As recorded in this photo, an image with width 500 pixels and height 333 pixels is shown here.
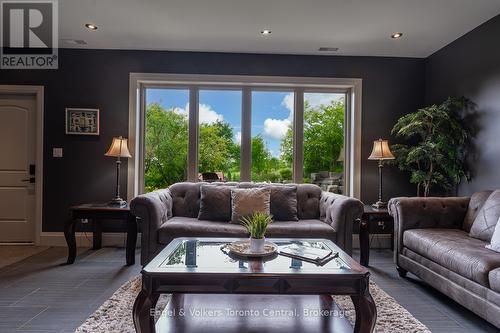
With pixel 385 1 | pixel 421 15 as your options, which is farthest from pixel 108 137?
pixel 421 15

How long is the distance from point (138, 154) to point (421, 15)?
357 centimetres

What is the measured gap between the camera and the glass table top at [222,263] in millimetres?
1665

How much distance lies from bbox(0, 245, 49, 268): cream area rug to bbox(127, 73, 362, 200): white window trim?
1.24 metres

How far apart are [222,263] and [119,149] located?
2411 mm

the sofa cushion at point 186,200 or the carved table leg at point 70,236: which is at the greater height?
the sofa cushion at point 186,200

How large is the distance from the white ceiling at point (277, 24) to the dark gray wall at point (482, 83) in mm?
145

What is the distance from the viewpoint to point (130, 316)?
84.0 inches

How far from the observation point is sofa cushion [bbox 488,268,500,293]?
1856 millimetres

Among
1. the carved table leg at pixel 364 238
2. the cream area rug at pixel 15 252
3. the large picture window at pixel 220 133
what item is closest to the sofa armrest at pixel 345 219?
the carved table leg at pixel 364 238

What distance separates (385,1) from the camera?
9.23 feet

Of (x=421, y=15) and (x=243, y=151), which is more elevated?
(x=421, y=15)

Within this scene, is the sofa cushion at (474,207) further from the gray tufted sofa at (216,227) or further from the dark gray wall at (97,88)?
the dark gray wall at (97,88)

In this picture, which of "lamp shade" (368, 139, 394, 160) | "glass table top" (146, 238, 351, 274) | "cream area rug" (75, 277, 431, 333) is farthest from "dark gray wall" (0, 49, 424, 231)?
"glass table top" (146, 238, 351, 274)

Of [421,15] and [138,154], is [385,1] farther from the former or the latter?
[138,154]
